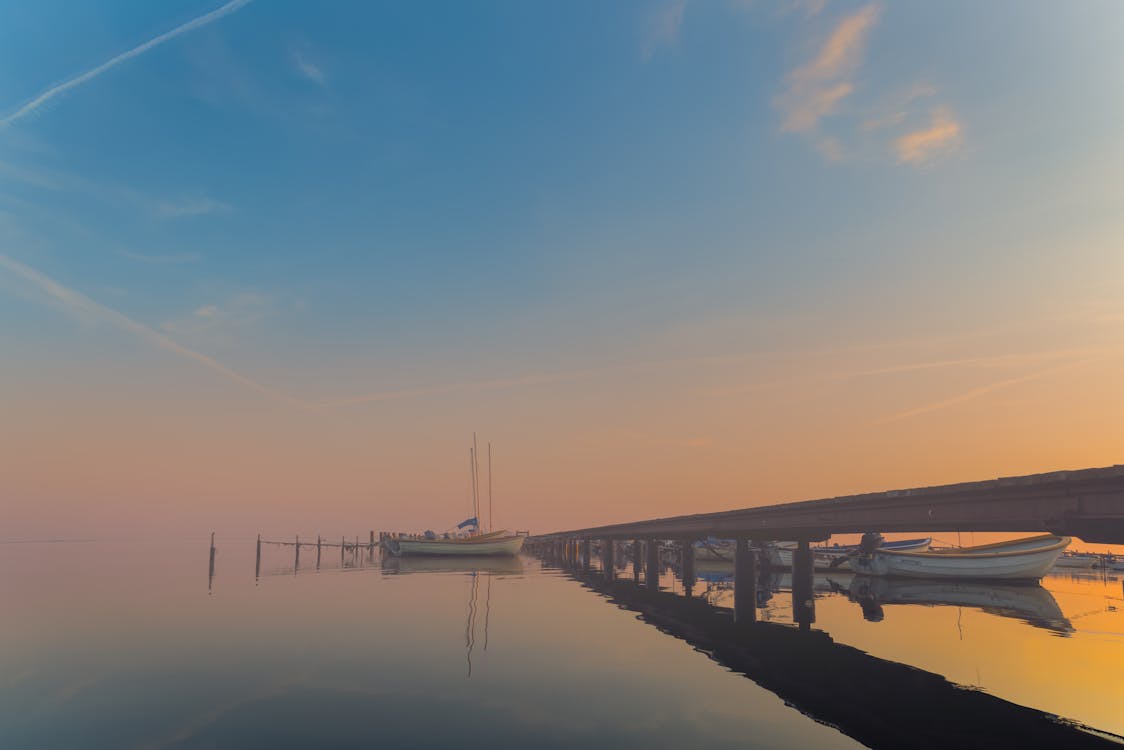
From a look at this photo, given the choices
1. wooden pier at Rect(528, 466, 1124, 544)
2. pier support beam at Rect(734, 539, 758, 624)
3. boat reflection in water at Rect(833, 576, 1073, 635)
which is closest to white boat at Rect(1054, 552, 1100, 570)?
boat reflection in water at Rect(833, 576, 1073, 635)

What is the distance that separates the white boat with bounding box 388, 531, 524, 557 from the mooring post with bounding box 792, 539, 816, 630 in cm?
8143

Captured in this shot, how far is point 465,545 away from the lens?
398ft

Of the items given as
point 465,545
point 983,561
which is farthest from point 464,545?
point 983,561

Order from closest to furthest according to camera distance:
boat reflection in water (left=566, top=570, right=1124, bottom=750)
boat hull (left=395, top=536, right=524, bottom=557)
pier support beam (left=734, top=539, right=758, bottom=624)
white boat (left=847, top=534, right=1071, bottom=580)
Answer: boat reflection in water (left=566, top=570, right=1124, bottom=750), pier support beam (left=734, top=539, right=758, bottom=624), white boat (left=847, top=534, right=1071, bottom=580), boat hull (left=395, top=536, right=524, bottom=557)

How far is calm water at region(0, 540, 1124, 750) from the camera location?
62.5 ft

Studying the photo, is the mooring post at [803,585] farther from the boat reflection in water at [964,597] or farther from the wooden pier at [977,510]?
the boat reflection in water at [964,597]

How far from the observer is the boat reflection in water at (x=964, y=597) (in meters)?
47.4

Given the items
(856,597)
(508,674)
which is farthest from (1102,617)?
(508,674)

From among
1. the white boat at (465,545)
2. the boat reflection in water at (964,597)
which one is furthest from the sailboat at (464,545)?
the boat reflection in water at (964,597)

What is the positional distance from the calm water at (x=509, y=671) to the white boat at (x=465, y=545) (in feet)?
227

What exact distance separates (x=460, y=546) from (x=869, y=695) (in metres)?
104

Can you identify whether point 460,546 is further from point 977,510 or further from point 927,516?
point 977,510

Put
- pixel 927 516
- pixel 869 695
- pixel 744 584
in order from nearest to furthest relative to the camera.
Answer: pixel 869 695 → pixel 927 516 → pixel 744 584

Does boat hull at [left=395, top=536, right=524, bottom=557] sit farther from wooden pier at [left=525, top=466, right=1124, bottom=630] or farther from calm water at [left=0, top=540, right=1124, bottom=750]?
calm water at [left=0, top=540, right=1124, bottom=750]
